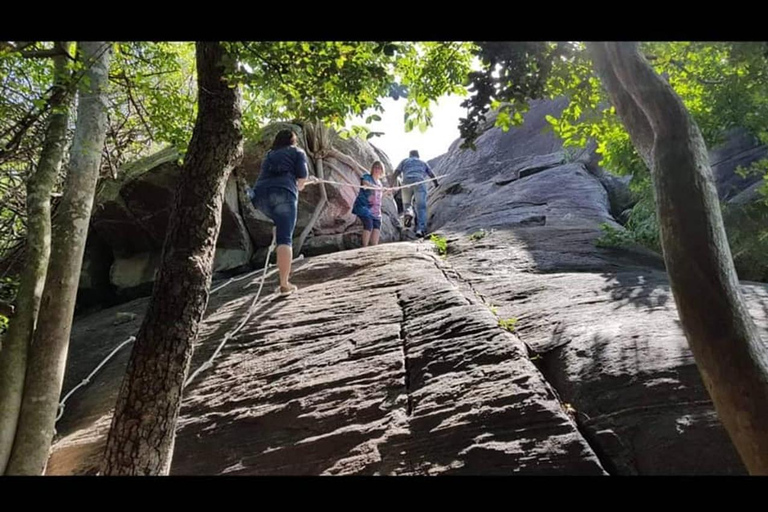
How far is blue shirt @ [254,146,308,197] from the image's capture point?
7512 mm

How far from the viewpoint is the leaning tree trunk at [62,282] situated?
420 cm

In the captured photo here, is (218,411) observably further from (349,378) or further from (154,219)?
(154,219)

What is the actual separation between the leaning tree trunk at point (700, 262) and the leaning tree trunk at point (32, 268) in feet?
15.6

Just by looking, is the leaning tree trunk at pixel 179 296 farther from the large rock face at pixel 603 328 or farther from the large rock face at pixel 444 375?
the large rock face at pixel 603 328

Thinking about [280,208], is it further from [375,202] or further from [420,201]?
[420,201]

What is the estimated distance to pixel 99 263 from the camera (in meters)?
10.5

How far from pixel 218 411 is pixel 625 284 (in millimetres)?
4583

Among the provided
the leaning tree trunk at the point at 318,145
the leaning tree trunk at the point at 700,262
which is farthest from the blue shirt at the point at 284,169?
the leaning tree trunk at the point at 700,262

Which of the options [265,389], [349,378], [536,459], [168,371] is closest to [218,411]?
[265,389]

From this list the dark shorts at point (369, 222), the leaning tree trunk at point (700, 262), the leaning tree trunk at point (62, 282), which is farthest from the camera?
the dark shorts at point (369, 222)

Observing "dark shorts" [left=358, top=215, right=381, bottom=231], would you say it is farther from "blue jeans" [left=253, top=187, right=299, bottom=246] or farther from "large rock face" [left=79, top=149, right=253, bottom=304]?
"blue jeans" [left=253, top=187, right=299, bottom=246]

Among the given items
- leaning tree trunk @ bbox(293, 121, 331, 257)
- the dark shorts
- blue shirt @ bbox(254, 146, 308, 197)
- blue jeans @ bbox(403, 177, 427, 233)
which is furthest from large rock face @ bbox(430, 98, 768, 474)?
leaning tree trunk @ bbox(293, 121, 331, 257)

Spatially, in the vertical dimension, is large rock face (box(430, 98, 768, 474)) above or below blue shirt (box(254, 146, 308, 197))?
below

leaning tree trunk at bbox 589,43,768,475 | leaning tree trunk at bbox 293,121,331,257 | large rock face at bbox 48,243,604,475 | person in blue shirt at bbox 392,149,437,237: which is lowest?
large rock face at bbox 48,243,604,475
